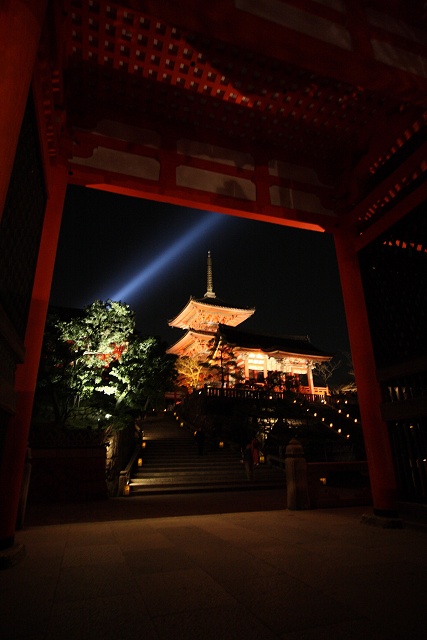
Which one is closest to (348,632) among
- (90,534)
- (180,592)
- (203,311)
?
(180,592)

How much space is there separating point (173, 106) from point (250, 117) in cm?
111

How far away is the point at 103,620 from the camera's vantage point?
193 cm

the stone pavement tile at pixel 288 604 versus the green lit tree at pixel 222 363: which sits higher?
the green lit tree at pixel 222 363

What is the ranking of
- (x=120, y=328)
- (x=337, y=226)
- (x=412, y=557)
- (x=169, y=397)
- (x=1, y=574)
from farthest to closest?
(x=169, y=397) → (x=120, y=328) → (x=337, y=226) → (x=412, y=557) → (x=1, y=574)

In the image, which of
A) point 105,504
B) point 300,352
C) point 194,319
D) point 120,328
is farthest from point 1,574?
point 194,319

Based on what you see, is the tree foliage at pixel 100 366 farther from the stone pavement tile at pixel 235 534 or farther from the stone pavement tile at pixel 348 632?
the stone pavement tile at pixel 348 632

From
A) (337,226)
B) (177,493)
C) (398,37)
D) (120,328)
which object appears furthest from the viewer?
(120,328)

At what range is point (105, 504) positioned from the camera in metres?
8.84

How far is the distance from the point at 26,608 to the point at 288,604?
1.59m

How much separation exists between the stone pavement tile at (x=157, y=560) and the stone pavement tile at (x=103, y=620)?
0.60 meters

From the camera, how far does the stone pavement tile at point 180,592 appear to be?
2.09 m

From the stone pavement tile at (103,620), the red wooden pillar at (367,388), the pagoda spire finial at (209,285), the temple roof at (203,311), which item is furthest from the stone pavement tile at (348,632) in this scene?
the pagoda spire finial at (209,285)

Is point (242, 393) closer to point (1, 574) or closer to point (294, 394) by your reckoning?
point (294, 394)

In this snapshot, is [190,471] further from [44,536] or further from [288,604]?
[288,604]
